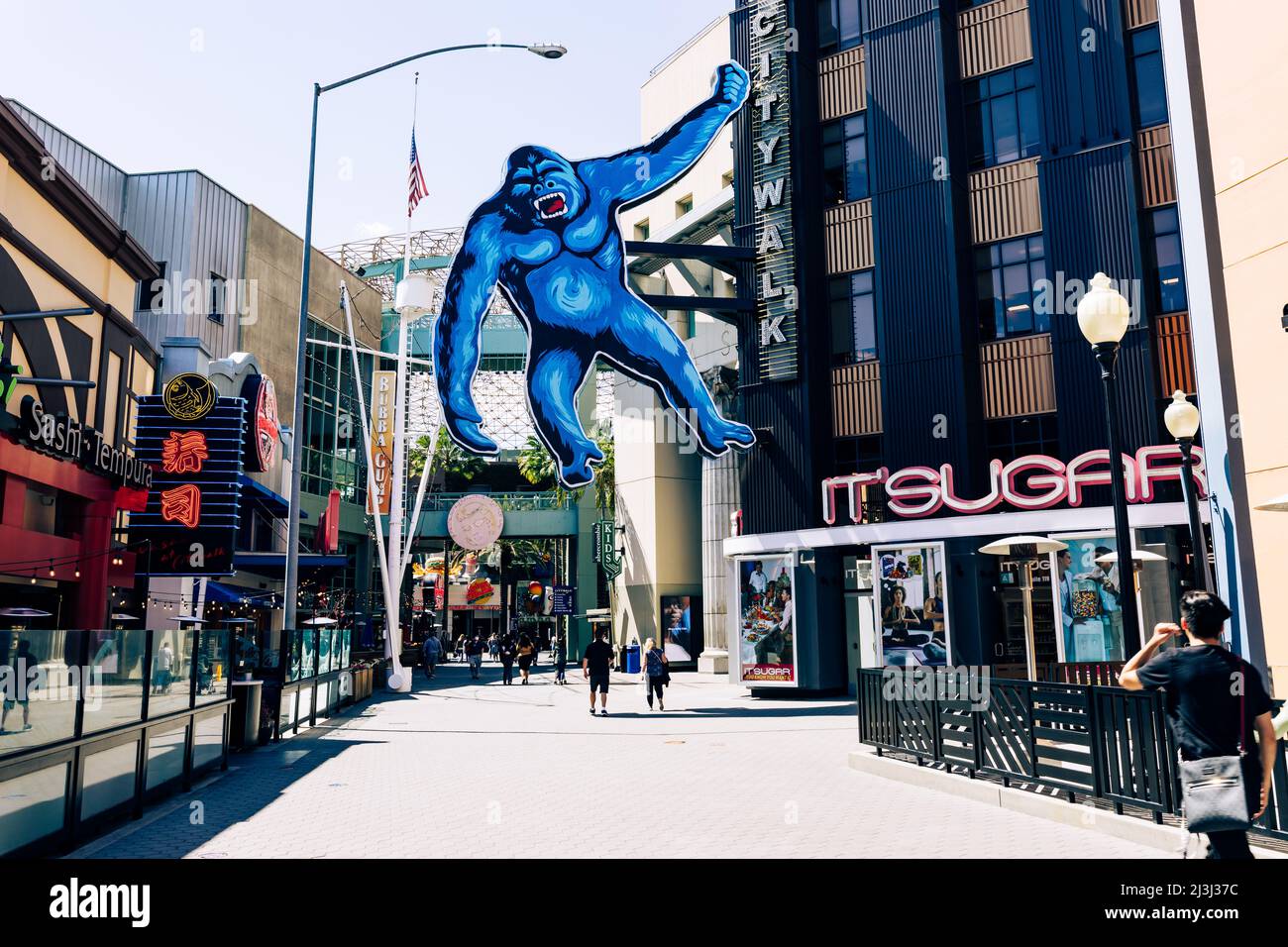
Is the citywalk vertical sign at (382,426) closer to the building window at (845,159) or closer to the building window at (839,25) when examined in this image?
the building window at (845,159)

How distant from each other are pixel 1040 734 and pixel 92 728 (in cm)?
911

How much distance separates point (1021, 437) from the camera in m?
23.4

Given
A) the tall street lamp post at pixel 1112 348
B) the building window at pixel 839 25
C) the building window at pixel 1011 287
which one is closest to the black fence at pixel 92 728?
the tall street lamp post at pixel 1112 348

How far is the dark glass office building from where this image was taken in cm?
2189

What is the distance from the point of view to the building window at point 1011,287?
77.7ft

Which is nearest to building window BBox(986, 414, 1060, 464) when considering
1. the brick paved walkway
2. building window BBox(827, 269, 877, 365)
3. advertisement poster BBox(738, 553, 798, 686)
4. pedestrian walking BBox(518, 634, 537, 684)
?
building window BBox(827, 269, 877, 365)

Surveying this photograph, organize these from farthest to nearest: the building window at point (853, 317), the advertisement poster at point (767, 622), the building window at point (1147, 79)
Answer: the building window at point (853, 317), the advertisement poster at point (767, 622), the building window at point (1147, 79)

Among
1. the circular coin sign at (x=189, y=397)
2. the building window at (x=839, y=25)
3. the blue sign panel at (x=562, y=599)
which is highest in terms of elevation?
the building window at (x=839, y=25)

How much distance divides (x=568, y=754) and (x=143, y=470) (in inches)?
606

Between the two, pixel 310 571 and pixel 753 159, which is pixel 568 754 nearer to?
pixel 753 159

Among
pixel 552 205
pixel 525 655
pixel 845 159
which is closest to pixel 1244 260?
pixel 845 159

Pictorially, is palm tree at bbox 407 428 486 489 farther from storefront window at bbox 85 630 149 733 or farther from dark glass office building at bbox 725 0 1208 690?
storefront window at bbox 85 630 149 733

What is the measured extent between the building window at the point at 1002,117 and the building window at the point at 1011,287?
7.55ft

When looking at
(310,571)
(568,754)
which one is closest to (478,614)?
(310,571)
